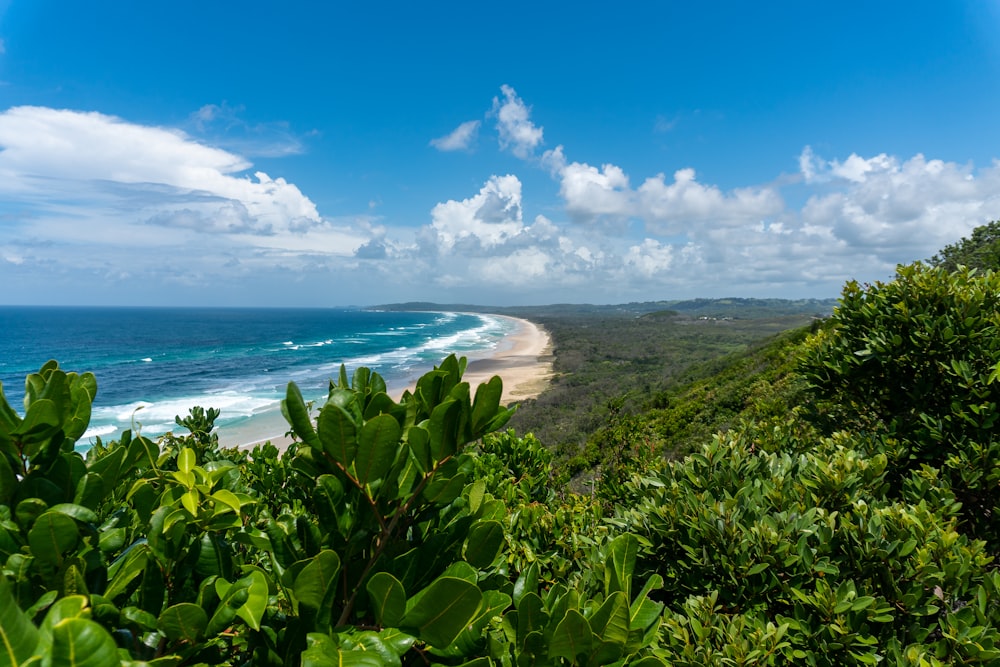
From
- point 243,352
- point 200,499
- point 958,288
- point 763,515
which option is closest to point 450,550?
point 200,499

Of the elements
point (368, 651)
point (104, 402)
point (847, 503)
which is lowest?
point (104, 402)

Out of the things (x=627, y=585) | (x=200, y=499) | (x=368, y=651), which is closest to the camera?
(x=368, y=651)

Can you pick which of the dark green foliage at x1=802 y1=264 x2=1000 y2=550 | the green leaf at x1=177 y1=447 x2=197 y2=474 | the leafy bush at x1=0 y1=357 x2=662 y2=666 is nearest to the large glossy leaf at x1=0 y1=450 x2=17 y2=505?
the leafy bush at x1=0 y1=357 x2=662 y2=666

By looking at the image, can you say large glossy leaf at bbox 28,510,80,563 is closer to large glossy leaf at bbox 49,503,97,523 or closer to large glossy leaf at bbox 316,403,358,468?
large glossy leaf at bbox 49,503,97,523

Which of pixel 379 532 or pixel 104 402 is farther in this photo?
pixel 104 402

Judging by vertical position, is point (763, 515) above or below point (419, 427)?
below

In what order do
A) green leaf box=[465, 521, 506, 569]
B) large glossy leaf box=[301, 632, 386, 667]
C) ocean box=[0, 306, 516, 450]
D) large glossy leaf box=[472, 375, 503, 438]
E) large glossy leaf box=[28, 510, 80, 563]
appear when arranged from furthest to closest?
ocean box=[0, 306, 516, 450]
green leaf box=[465, 521, 506, 569]
large glossy leaf box=[472, 375, 503, 438]
large glossy leaf box=[28, 510, 80, 563]
large glossy leaf box=[301, 632, 386, 667]

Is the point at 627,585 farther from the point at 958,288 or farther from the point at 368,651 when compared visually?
the point at 958,288
